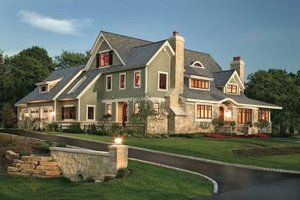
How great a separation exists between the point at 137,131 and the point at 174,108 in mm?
5454

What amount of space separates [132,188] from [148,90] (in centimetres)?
2525

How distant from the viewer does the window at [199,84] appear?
44.1 metres

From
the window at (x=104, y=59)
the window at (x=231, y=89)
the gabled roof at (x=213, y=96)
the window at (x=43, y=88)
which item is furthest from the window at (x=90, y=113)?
the window at (x=231, y=89)

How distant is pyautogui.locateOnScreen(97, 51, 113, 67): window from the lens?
145 ft

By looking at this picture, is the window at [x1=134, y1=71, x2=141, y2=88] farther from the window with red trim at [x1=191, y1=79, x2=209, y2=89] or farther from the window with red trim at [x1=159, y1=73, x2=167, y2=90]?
the window with red trim at [x1=191, y1=79, x2=209, y2=89]

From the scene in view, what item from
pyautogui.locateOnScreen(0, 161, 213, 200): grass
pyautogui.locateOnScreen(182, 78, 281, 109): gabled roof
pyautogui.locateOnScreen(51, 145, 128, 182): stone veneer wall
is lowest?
pyautogui.locateOnScreen(0, 161, 213, 200): grass

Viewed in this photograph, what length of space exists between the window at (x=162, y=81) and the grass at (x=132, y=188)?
22.8 meters

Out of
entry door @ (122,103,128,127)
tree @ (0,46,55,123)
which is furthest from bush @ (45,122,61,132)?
tree @ (0,46,55,123)

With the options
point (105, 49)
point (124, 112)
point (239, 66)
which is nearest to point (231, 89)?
point (239, 66)

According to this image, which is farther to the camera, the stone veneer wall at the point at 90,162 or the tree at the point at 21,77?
the tree at the point at 21,77

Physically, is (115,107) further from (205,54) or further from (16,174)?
(16,174)

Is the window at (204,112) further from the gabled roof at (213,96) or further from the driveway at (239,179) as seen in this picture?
the driveway at (239,179)

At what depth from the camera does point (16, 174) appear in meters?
19.4

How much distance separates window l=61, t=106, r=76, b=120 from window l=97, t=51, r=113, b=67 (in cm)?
588
